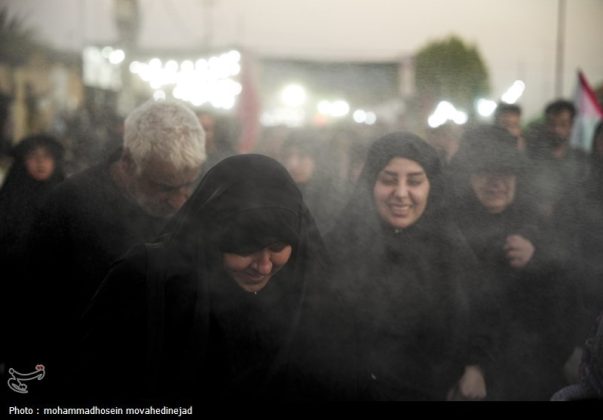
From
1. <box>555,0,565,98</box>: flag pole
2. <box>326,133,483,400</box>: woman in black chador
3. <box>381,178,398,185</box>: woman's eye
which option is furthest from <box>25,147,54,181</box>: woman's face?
<box>555,0,565,98</box>: flag pole

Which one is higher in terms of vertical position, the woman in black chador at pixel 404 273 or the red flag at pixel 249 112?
the red flag at pixel 249 112

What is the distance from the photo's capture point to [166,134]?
195cm

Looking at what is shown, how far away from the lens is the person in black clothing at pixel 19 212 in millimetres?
1968

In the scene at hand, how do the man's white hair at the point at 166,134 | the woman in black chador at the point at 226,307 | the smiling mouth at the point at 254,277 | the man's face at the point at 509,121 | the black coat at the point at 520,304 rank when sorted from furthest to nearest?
the black coat at the point at 520,304 < the man's face at the point at 509,121 < the man's white hair at the point at 166,134 < the smiling mouth at the point at 254,277 < the woman in black chador at the point at 226,307

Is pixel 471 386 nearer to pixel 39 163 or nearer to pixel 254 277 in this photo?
pixel 254 277

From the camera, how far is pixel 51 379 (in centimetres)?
193

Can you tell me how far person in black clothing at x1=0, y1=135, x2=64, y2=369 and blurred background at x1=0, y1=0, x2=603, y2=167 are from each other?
7 centimetres

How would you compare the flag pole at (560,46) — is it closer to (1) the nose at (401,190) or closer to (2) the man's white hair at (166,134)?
(1) the nose at (401,190)

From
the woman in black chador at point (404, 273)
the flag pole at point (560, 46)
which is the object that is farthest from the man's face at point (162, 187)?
the flag pole at point (560, 46)

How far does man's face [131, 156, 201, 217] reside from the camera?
6.42 ft

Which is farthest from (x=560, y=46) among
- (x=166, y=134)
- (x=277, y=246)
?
(x=166, y=134)

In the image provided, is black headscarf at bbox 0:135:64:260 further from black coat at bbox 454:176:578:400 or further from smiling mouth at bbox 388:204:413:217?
black coat at bbox 454:176:578:400

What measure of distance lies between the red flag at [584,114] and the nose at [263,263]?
99 centimetres

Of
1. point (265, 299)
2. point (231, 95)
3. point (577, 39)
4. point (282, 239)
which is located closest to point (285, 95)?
point (231, 95)
